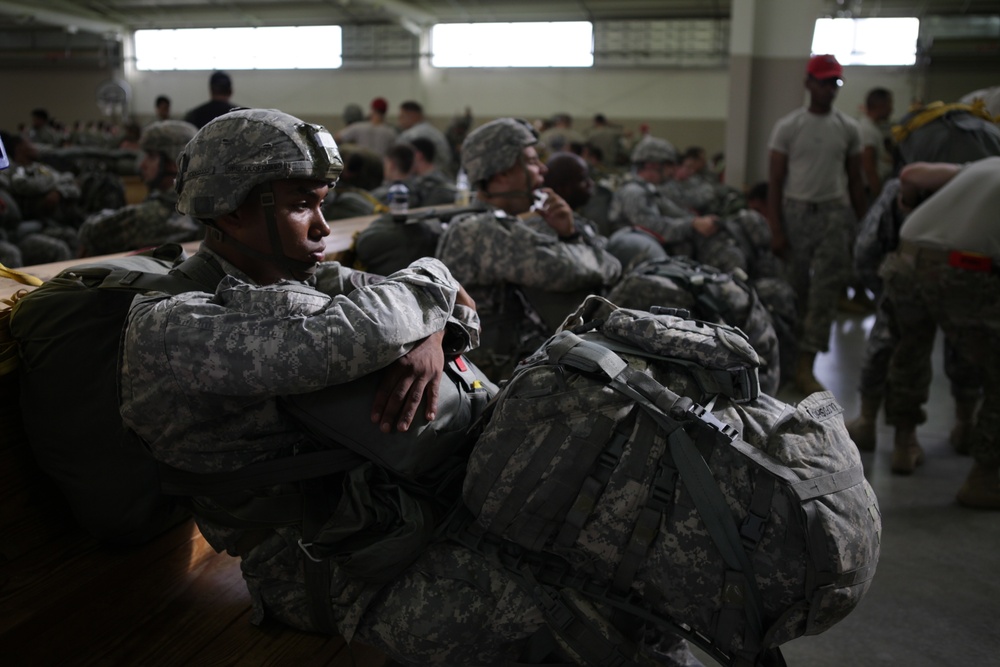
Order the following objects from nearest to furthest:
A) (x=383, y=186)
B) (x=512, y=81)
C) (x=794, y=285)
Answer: (x=794, y=285), (x=383, y=186), (x=512, y=81)

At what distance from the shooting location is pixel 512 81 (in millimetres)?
17078

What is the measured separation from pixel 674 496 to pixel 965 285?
2.36 meters

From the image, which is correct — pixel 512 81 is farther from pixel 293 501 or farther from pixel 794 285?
pixel 293 501

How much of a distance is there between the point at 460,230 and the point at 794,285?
3.33m

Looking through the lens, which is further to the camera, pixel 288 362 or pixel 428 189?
pixel 428 189

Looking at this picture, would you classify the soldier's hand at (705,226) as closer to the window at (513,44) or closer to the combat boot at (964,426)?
the combat boot at (964,426)

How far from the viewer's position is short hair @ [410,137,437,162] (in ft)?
21.7

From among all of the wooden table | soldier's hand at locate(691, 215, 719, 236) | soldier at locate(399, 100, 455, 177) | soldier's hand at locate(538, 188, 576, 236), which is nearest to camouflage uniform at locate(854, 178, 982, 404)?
soldier's hand at locate(691, 215, 719, 236)

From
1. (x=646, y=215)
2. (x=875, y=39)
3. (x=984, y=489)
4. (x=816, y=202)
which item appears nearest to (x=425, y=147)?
(x=646, y=215)

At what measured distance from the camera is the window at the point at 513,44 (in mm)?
16641

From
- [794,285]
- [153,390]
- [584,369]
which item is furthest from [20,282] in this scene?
[794,285]

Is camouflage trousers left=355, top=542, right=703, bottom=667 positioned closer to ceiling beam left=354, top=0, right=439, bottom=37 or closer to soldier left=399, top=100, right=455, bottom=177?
soldier left=399, top=100, right=455, bottom=177

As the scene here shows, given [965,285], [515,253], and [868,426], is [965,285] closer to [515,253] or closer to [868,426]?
[868,426]

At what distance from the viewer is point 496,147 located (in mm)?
3273
